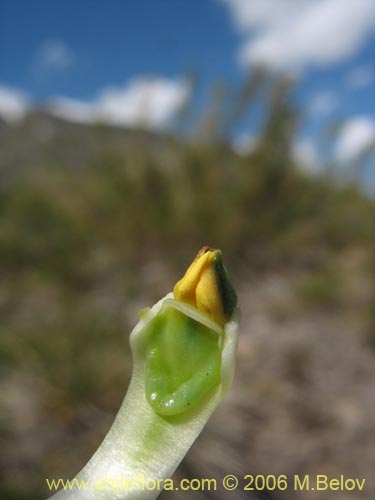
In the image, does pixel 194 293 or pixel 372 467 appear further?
pixel 372 467

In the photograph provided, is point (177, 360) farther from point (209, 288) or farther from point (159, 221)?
point (159, 221)

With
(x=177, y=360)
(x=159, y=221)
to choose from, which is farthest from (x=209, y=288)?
(x=159, y=221)

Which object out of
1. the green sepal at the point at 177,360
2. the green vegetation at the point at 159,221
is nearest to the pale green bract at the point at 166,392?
the green sepal at the point at 177,360

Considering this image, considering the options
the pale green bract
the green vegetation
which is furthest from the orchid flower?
the green vegetation

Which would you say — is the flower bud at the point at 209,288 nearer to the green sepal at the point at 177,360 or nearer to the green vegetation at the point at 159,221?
the green sepal at the point at 177,360

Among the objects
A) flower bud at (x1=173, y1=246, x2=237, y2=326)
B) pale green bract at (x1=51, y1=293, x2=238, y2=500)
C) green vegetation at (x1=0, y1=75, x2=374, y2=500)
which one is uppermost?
green vegetation at (x1=0, y1=75, x2=374, y2=500)

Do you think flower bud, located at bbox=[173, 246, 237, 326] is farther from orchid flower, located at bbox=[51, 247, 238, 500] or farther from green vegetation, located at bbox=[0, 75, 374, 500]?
green vegetation, located at bbox=[0, 75, 374, 500]

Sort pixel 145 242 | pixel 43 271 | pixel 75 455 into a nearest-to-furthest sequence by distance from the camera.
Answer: pixel 75 455
pixel 43 271
pixel 145 242

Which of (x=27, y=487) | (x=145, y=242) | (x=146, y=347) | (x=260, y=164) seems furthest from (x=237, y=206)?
(x=146, y=347)

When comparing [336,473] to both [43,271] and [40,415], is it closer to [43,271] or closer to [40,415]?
[40,415]
